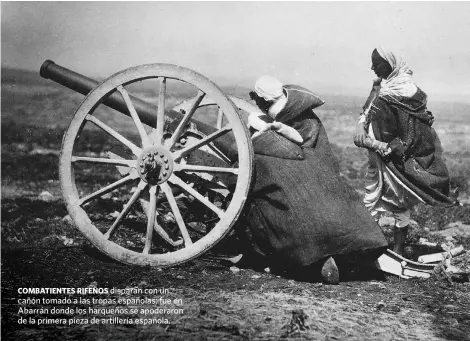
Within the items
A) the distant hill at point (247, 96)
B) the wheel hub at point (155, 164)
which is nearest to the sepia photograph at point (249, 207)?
Result: the wheel hub at point (155, 164)

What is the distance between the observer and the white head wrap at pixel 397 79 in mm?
4223

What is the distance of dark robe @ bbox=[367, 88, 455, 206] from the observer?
4.23 metres

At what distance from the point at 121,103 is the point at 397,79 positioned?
2.53m

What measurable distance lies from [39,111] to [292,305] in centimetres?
1071

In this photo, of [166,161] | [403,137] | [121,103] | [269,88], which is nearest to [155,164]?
[166,161]

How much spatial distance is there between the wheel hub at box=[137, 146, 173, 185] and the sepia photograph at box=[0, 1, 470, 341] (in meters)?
0.01

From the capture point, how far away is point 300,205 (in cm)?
366

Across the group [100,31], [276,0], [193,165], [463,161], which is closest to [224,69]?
[100,31]

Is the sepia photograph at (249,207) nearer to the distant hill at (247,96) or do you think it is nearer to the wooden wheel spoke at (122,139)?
the wooden wheel spoke at (122,139)

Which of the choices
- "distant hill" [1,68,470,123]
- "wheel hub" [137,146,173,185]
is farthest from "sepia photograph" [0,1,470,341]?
"distant hill" [1,68,470,123]

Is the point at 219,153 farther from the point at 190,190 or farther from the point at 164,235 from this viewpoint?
the point at 164,235

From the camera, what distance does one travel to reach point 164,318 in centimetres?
319

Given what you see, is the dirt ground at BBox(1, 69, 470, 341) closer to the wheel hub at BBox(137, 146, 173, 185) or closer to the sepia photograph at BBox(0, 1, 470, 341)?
the sepia photograph at BBox(0, 1, 470, 341)

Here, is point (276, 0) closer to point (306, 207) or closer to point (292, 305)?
point (306, 207)
